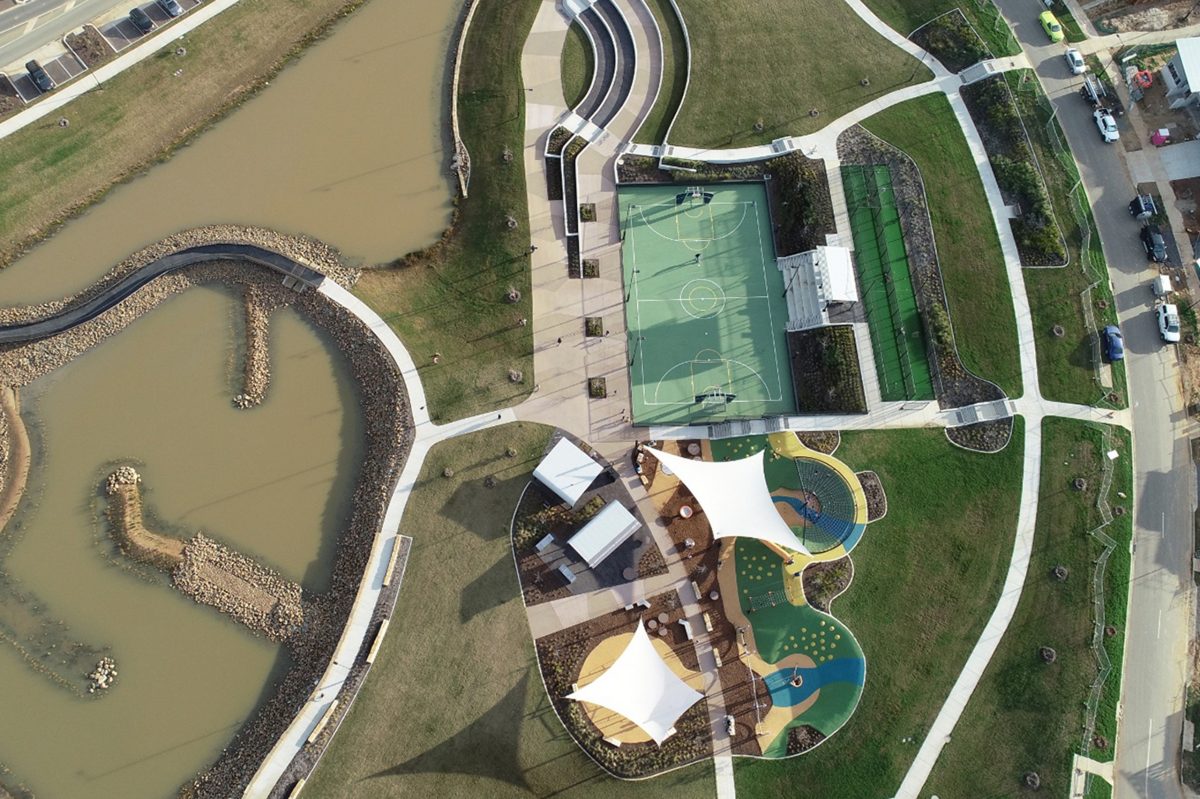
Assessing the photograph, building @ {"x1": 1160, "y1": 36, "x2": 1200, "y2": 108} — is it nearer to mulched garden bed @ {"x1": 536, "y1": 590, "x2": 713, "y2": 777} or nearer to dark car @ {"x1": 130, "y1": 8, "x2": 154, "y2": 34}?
mulched garden bed @ {"x1": 536, "y1": 590, "x2": 713, "y2": 777}

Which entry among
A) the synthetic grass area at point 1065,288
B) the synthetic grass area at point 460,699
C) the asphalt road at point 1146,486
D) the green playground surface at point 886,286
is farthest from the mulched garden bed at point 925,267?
the synthetic grass area at point 460,699

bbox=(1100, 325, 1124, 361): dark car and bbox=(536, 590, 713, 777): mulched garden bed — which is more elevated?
bbox=(1100, 325, 1124, 361): dark car

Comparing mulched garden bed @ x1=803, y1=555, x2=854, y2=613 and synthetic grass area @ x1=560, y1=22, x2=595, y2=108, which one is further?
synthetic grass area @ x1=560, y1=22, x2=595, y2=108

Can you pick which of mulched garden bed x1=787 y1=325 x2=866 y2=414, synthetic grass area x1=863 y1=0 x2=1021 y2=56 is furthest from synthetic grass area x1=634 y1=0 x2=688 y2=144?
mulched garden bed x1=787 y1=325 x2=866 y2=414

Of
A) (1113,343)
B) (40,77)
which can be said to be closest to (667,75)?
(1113,343)

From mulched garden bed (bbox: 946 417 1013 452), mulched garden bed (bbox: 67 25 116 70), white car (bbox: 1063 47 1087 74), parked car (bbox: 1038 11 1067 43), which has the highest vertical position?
mulched garden bed (bbox: 67 25 116 70)

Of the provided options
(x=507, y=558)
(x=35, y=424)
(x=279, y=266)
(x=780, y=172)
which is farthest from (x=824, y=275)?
(x=35, y=424)

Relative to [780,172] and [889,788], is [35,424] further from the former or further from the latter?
[889,788]
